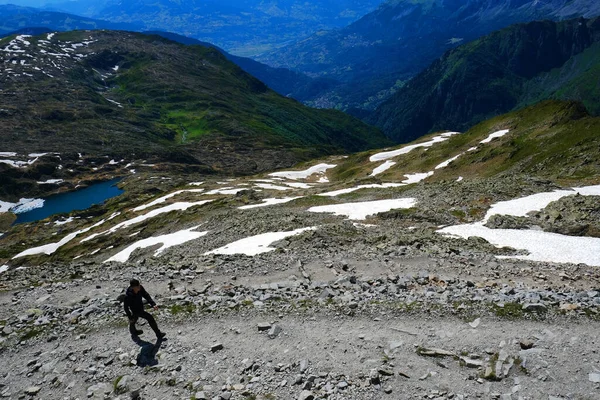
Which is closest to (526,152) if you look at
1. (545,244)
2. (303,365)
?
(545,244)

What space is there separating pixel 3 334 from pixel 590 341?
28.0 m

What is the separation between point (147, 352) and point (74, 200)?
191 meters

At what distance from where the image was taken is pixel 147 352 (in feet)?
56.6

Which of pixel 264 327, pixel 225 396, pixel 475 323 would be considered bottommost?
pixel 475 323

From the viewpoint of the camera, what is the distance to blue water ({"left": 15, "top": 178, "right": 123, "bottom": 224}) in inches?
6678

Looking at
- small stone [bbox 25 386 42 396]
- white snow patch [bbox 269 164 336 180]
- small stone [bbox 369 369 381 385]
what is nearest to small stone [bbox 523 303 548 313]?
small stone [bbox 369 369 381 385]

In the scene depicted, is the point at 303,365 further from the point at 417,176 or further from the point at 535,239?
the point at 417,176

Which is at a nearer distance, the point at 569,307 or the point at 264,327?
the point at 569,307

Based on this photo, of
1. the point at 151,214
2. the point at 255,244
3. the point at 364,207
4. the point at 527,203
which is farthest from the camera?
the point at 151,214

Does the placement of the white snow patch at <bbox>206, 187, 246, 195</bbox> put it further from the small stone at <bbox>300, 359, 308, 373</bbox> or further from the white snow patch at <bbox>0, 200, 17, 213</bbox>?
the white snow patch at <bbox>0, 200, 17, 213</bbox>

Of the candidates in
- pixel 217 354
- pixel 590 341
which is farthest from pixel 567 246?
pixel 217 354

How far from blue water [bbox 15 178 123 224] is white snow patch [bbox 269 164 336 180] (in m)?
91.6

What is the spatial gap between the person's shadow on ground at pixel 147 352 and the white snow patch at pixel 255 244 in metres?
14.8

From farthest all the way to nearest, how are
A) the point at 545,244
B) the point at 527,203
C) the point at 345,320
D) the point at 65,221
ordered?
the point at 65,221
the point at 527,203
the point at 545,244
the point at 345,320
